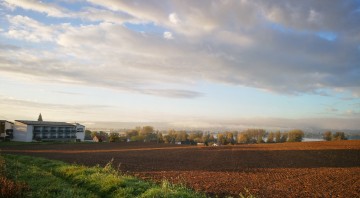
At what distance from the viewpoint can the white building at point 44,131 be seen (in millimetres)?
101688

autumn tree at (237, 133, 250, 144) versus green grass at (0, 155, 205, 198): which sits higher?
green grass at (0, 155, 205, 198)

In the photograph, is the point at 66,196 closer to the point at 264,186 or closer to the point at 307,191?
the point at 264,186

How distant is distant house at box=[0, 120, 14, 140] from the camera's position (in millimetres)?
99312

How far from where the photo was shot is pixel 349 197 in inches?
709

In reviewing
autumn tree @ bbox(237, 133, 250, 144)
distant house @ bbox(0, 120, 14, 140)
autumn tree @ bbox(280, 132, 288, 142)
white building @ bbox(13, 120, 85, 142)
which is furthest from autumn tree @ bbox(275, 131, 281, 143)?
distant house @ bbox(0, 120, 14, 140)

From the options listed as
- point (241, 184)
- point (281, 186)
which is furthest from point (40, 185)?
→ point (281, 186)

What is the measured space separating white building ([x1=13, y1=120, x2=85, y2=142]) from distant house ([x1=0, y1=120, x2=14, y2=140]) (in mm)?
1358

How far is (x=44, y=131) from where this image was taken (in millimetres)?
110312

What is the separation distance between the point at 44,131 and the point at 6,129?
12431mm

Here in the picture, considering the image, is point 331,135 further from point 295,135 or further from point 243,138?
point 243,138

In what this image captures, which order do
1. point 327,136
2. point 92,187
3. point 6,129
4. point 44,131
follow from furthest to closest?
point 327,136 < point 44,131 < point 6,129 < point 92,187

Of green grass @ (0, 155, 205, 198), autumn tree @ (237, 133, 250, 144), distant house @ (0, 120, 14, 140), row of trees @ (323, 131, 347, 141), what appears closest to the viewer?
green grass @ (0, 155, 205, 198)

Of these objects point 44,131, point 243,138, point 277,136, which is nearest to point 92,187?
point 44,131

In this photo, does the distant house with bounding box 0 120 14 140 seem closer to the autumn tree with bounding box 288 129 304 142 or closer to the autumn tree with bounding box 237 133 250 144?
the autumn tree with bounding box 237 133 250 144
